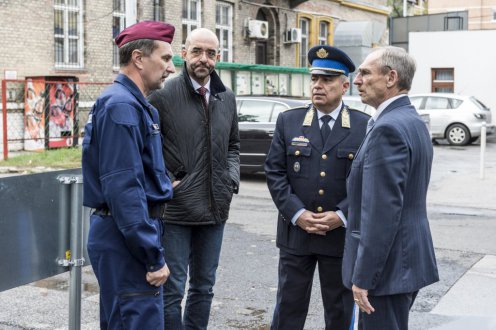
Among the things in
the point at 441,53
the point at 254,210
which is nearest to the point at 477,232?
the point at 254,210

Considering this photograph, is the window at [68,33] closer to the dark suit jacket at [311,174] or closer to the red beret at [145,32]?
the dark suit jacket at [311,174]

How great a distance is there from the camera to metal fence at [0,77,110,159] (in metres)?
18.8

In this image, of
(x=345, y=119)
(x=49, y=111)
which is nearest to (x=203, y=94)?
(x=345, y=119)

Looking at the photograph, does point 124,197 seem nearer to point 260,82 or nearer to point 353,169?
point 353,169

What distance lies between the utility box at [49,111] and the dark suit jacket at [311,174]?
14.8 metres

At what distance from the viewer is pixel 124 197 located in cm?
335

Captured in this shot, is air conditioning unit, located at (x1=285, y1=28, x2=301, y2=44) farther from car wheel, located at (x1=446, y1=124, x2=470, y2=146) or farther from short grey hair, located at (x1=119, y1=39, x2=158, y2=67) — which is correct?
short grey hair, located at (x1=119, y1=39, x2=158, y2=67)

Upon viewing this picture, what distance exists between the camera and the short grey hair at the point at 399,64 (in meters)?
3.57

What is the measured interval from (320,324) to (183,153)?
2020mm

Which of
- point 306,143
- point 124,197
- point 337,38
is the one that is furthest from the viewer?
point 337,38

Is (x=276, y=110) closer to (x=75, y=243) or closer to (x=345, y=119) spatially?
(x=345, y=119)

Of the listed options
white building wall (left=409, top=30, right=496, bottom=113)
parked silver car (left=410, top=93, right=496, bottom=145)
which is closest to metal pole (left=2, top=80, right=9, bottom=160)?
parked silver car (left=410, top=93, right=496, bottom=145)

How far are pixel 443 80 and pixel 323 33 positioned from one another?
6156 mm

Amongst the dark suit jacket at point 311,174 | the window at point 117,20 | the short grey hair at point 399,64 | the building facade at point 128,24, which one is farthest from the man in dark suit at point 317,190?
the window at point 117,20
